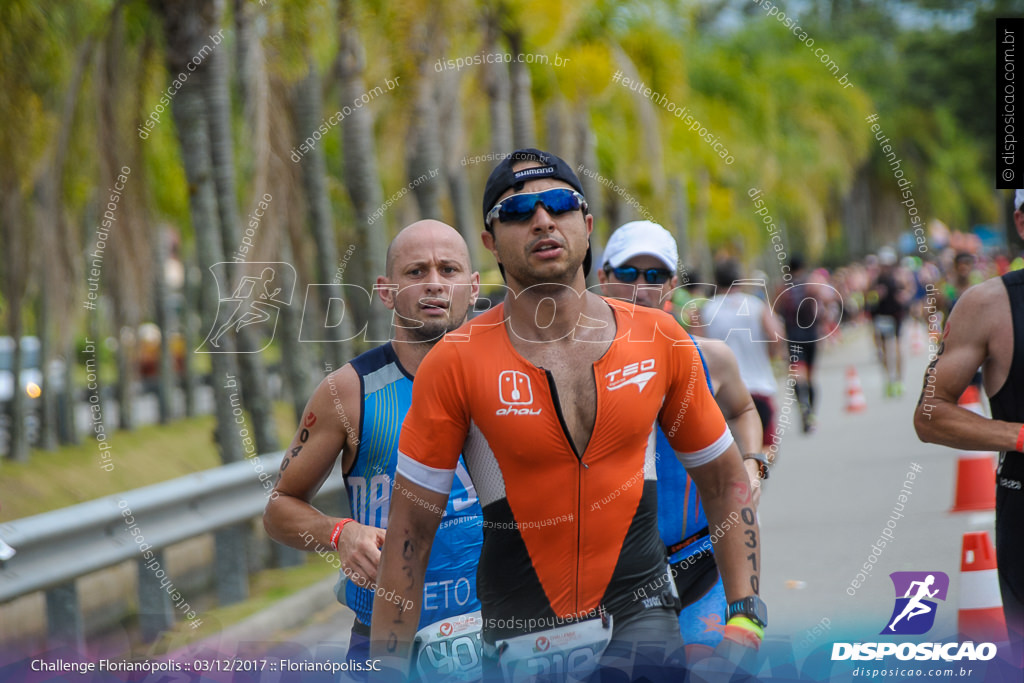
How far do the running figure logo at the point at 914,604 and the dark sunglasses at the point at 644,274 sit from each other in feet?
4.92

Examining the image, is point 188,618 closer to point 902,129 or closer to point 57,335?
point 57,335

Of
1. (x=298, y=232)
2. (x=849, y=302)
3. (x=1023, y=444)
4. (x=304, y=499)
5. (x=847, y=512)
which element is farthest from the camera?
(x=849, y=302)

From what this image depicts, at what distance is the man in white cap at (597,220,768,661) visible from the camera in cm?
448

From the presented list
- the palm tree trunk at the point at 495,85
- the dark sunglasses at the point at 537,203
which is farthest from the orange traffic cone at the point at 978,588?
the palm tree trunk at the point at 495,85

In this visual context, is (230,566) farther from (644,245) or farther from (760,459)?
(760,459)

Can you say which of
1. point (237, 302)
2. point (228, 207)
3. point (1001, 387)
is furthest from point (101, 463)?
point (1001, 387)

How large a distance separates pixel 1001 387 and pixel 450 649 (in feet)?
5.77

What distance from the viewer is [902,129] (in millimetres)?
55812

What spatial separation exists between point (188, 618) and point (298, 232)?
18.4 feet

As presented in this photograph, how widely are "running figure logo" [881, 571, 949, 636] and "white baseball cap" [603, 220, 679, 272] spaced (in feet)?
5.02

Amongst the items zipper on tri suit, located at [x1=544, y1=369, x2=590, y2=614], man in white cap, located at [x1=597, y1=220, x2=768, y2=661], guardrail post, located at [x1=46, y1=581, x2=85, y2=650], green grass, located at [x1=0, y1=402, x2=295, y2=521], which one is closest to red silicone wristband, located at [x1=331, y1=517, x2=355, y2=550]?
zipper on tri suit, located at [x1=544, y1=369, x2=590, y2=614]

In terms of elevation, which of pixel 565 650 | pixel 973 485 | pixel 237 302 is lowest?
pixel 973 485

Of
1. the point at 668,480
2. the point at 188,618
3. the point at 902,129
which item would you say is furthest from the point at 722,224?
the point at 668,480

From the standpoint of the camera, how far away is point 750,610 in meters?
3.10
